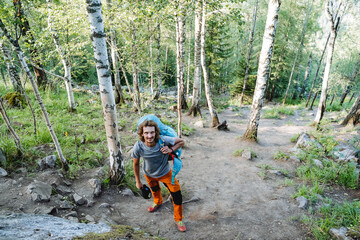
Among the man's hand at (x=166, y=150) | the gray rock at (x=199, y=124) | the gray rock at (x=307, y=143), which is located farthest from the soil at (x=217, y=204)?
the gray rock at (x=199, y=124)

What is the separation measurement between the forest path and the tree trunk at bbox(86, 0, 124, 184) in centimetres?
81

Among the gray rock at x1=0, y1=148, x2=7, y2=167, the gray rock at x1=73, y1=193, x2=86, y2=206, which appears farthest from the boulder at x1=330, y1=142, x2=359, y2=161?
the gray rock at x1=0, y1=148, x2=7, y2=167

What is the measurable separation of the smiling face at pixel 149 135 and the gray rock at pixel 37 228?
4.08 ft

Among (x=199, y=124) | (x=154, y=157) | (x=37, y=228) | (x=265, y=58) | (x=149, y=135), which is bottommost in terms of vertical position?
(x=199, y=124)

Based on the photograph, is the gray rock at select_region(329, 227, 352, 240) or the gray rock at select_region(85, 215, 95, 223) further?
the gray rock at select_region(85, 215, 95, 223)

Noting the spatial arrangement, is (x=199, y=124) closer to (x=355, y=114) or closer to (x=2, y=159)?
(x=355, y=114)

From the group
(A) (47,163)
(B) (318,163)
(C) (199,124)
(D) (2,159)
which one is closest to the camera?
(D) (2,159)

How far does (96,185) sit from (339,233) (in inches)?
176

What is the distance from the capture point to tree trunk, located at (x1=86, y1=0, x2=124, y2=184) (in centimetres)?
322

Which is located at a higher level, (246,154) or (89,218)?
(89,218)

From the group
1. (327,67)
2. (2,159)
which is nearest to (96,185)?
(2,159)

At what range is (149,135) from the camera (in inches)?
109

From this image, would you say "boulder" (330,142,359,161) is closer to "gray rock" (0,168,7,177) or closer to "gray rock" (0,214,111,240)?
"gray rock" (0,214,111,240)

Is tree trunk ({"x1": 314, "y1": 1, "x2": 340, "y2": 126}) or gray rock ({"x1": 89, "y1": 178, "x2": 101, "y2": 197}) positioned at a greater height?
tree trunk ({"x1": 314, "y1": 1, "x2": 340, "y2": 126})
